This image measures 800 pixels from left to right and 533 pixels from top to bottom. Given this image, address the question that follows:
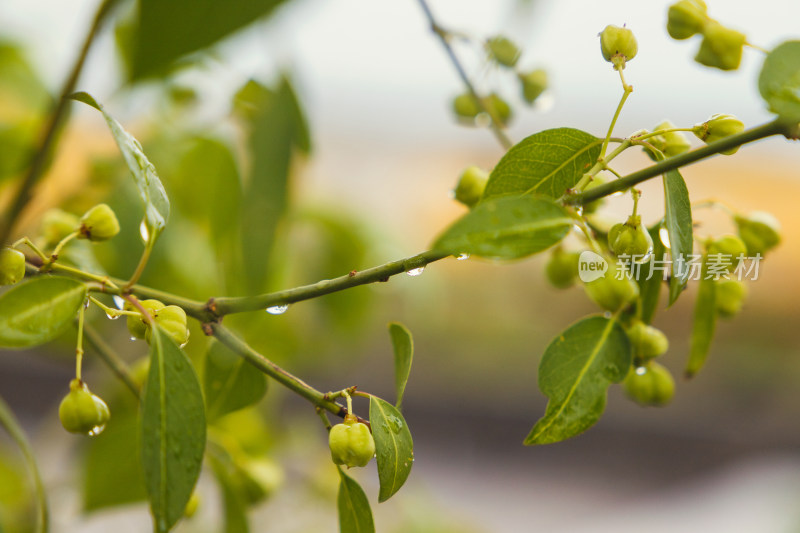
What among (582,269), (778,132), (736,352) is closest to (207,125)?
(582,269)

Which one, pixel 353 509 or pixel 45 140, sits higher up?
pixel 45 140

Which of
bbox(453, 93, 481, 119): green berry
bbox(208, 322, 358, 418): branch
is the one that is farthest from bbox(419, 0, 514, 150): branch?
bbox(208, 322, 358, 418): branch

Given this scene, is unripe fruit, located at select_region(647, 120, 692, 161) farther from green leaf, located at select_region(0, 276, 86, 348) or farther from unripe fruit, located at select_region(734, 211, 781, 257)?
green leaf, located at select_region(0, 276, 86, 348)

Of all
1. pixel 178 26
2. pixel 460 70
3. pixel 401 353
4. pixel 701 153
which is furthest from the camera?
pixel 460 70

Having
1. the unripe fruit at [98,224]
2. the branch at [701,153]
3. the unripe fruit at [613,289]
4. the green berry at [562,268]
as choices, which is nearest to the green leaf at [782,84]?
the branch at [701,153]

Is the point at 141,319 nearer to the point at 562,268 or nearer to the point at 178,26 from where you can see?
the point at 178,26

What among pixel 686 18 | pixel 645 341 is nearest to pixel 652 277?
pixel 645 341
